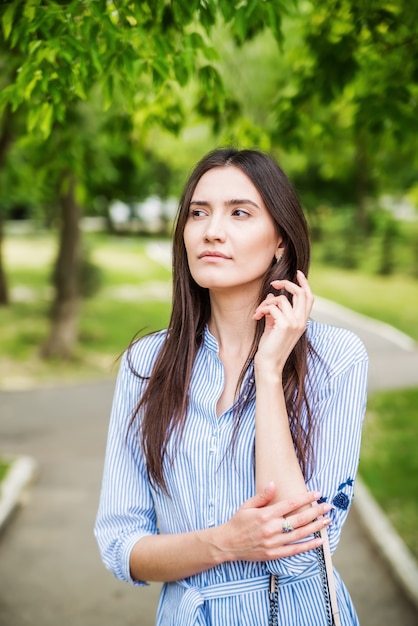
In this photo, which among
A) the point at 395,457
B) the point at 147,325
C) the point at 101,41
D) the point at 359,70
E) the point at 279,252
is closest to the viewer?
the point at 279,252

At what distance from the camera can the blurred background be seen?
10.7ft

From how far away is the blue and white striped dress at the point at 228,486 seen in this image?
2.05 metres

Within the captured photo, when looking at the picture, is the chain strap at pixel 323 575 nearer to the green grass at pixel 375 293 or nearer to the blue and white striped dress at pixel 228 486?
the blue and white striped dress at pixel 228 486

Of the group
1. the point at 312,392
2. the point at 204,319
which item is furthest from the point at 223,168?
the point at 312,392

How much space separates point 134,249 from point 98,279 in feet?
58.8

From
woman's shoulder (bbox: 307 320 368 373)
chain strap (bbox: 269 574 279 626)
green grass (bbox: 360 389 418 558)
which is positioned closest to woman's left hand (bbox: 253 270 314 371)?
woman's shoulder (bbox: 307 320 368 373)

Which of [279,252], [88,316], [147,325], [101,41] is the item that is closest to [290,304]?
[279,252]

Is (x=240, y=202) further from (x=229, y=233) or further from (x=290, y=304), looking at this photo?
(x=290, y=304)

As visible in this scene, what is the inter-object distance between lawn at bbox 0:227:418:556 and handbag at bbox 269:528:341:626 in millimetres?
819

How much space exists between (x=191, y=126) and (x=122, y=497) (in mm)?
4534

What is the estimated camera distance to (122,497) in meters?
2.20

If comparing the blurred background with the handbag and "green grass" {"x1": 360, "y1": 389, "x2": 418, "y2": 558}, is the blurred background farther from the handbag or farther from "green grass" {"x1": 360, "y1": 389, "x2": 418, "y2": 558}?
the handbag

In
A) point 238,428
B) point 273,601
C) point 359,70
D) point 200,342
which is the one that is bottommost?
point 273,601

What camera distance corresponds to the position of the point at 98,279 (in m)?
20.6
